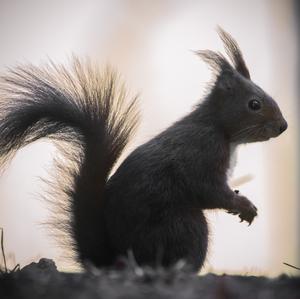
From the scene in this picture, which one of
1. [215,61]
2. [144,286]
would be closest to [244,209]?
[215,61]

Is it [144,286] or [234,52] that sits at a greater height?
[234,52]

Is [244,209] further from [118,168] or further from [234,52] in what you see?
[234,52]

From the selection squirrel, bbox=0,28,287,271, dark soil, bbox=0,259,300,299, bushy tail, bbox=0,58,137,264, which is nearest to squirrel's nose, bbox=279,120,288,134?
squirrel, bbox=0,28,287,271

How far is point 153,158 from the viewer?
180cm

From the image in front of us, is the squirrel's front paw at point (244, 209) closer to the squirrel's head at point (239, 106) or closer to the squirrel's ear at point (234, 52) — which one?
the squirrel's head at point (239, 106)

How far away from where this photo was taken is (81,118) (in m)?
1.78

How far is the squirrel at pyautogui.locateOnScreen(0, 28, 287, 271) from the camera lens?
171 cm

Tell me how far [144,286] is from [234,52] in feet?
3.79

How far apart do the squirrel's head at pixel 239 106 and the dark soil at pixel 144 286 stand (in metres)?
0.80

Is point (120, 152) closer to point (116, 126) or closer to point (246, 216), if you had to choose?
point (116, 126)

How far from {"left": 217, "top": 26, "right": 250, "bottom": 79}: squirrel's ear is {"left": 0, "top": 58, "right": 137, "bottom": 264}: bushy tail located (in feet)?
1.38

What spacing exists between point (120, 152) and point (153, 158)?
4.0 inches

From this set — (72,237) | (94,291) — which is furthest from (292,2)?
(94,291)

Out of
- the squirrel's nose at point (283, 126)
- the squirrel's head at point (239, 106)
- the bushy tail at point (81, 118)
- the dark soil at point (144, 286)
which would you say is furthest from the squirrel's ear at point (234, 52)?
the dark soil at point (144, 286)
